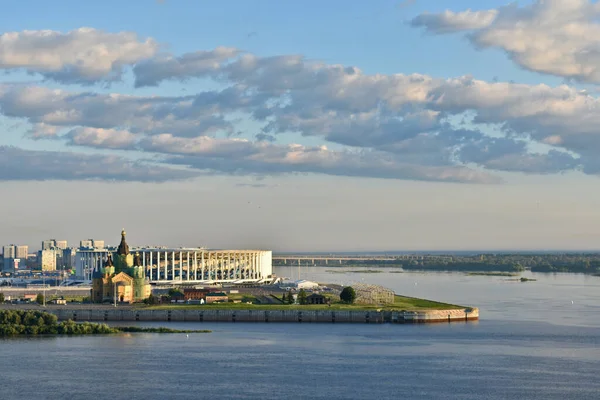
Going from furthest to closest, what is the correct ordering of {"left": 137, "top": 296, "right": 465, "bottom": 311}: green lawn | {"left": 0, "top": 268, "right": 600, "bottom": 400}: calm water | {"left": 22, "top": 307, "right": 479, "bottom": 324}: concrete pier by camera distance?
{"left": 137, "top": 296, "right": 465, "bottom": 311}: green lawn → {"left": 22, "top": 307, "right": 479, "bottom": 324}: concrete pier → {"left": 0, "top": 268, "right": 600, "bottom": 400}: calm water

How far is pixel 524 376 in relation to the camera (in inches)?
2667

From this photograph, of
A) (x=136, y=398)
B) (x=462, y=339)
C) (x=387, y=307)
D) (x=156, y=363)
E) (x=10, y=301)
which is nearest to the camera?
(x=136, y=398)

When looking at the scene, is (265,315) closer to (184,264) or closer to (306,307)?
(306,307)

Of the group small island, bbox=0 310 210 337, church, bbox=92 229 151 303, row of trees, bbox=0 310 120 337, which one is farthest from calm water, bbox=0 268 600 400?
church, bbox=92 229 151 303

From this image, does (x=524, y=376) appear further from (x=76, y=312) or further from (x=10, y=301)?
(x=10, y=301)

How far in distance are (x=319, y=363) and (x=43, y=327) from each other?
30.8m

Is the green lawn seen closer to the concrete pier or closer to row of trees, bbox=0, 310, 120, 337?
the concrete pier

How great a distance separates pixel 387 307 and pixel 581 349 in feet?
110

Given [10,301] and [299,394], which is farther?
[10,301]

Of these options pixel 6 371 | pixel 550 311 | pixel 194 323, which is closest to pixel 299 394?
pixel 6 371

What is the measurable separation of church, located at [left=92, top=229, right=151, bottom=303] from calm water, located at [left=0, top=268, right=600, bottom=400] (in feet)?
59.0

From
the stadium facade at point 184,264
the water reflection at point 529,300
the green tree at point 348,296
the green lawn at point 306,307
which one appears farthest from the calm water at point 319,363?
the stadium facade at point 184,264

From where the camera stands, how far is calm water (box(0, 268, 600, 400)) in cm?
6212

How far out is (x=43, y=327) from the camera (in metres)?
92.6
